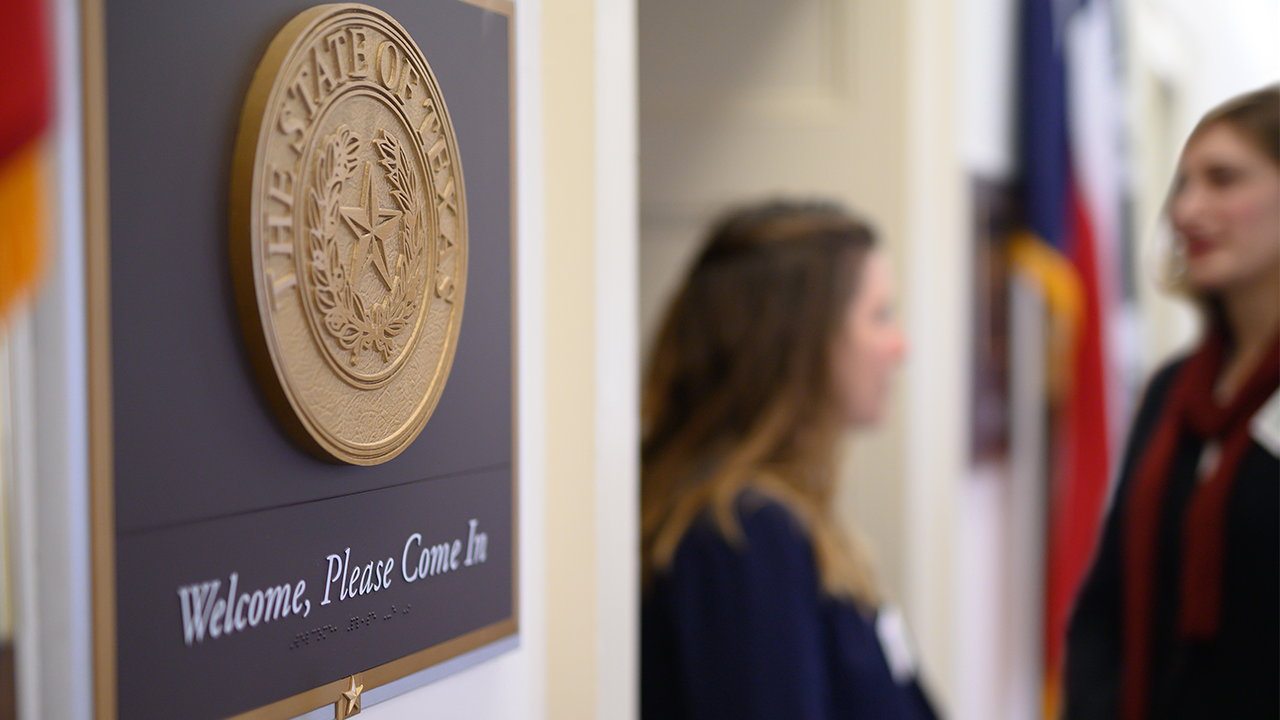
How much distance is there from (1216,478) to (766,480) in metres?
0.51

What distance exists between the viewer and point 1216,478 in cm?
76

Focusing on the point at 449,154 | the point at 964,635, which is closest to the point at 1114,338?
the point at 964,635

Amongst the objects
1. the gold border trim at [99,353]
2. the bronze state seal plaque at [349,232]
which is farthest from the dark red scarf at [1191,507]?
the gold border trim at [99,353]

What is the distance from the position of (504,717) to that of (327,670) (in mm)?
216

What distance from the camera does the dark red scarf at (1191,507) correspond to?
744mm

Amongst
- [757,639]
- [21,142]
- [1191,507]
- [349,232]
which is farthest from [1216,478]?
[21,142]

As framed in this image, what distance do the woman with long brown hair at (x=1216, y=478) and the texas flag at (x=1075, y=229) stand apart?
1352mm

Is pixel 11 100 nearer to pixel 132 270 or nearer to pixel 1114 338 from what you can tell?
pixel 132 270

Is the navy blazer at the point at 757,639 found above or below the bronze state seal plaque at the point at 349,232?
below

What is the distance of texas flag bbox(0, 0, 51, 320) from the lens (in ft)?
0.87

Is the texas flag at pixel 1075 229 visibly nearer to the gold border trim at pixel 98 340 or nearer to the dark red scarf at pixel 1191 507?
the dark red scarf at pixel 1191 507

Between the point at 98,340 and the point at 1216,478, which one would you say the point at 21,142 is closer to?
the point at 98,340

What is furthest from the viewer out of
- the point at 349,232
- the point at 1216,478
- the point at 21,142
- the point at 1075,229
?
the point at 1075,229

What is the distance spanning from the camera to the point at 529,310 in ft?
2.38
